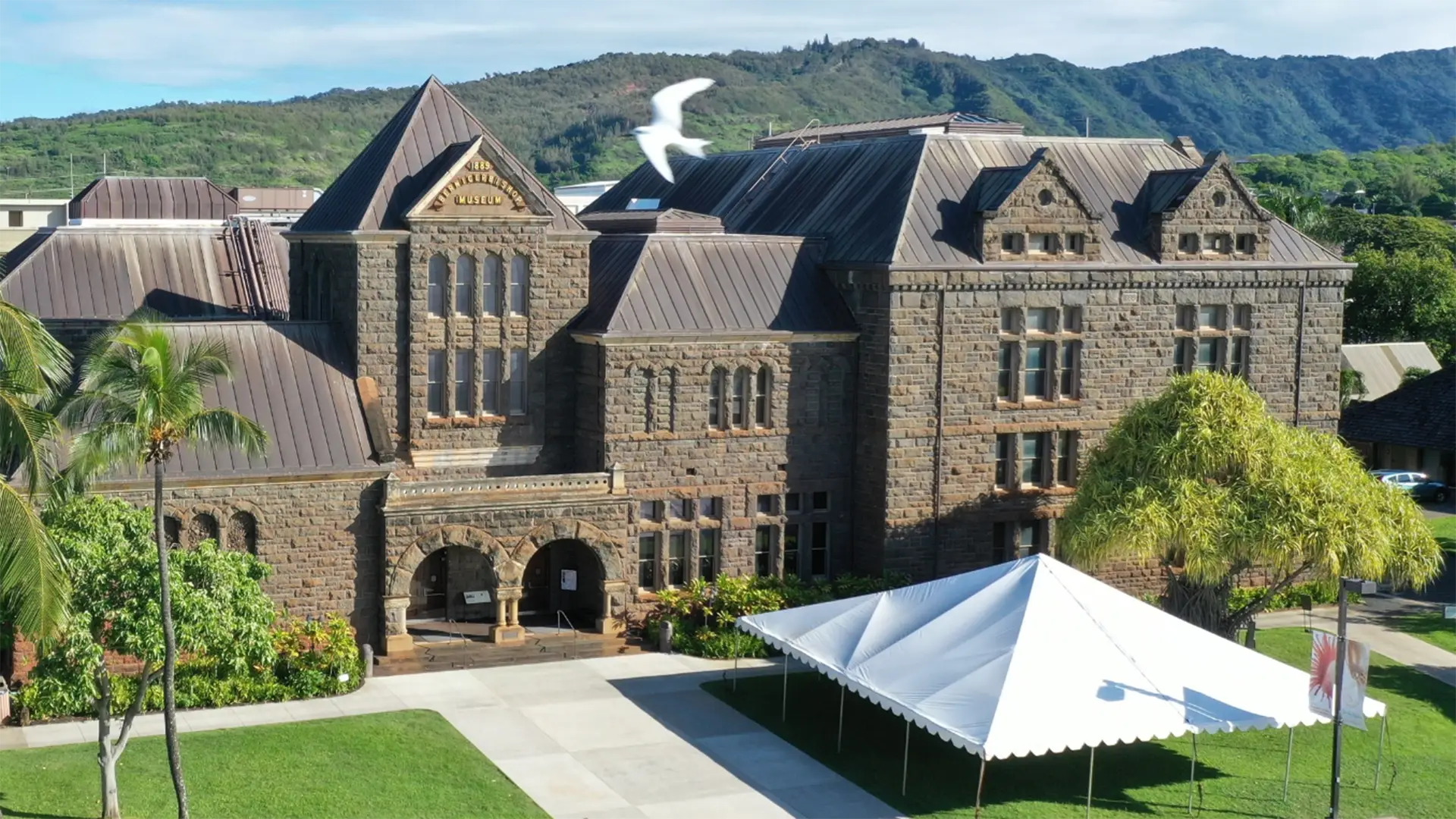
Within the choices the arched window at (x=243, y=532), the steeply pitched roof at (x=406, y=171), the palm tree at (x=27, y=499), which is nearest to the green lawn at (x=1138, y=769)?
the arched window at (x=243, y=532)

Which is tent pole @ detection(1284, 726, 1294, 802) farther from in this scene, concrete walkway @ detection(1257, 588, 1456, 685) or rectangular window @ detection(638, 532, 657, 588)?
rectangular window @ detection(638, 532, 657, 588)

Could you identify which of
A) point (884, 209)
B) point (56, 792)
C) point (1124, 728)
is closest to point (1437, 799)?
point (1124, 728)

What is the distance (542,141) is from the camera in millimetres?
183375

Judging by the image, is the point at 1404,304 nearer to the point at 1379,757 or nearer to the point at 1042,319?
the point at 1042,319

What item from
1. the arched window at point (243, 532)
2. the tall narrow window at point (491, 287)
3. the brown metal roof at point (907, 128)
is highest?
the brown metal roof at point (907, 128)

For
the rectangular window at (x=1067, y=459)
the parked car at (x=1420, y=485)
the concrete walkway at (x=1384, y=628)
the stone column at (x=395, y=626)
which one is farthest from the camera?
the parked car at (x=1420, y=485)

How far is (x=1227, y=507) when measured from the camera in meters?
37.8

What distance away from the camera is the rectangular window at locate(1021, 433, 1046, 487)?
144 feet

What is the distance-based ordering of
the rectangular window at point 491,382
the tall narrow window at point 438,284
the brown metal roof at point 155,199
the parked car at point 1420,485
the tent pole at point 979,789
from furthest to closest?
the parked car at point 1420,485 → the brown metal roof at point 155,199 → the rectangular window at point 491,382 → the tall narrow window at point 438,284 → the tent pole at point 979,789

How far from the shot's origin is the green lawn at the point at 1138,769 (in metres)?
30.2

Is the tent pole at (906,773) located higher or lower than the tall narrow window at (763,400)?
lower

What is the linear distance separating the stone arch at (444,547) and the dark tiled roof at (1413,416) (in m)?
39.3

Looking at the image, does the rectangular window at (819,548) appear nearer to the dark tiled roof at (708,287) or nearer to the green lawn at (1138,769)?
the dark tiled roof at (708,287)

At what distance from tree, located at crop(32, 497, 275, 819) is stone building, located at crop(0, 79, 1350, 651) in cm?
865
